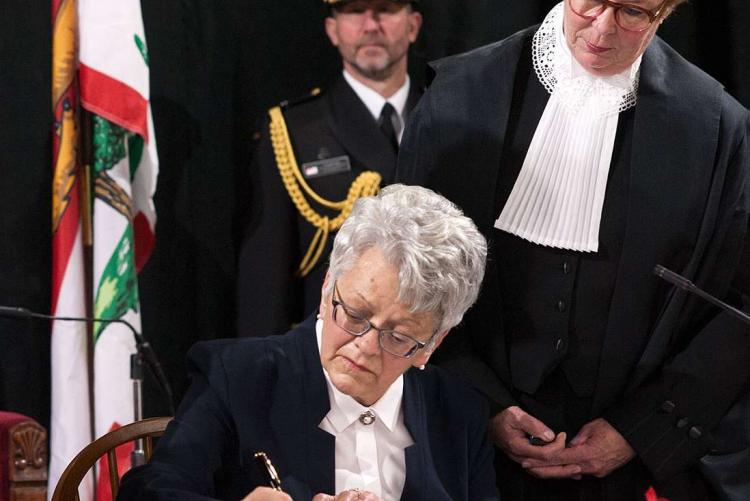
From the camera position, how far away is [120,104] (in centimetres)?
340

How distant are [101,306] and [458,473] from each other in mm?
1477

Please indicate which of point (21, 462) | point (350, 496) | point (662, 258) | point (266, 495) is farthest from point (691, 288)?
point (21, 462)

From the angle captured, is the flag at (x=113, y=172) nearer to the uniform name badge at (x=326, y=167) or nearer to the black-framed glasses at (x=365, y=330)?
the uniform name badge at (x=326, y=167)

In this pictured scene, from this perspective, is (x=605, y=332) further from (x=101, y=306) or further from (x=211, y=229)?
(x=211, y=229)

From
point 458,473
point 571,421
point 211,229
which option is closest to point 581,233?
point 571,421

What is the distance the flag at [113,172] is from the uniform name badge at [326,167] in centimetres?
48

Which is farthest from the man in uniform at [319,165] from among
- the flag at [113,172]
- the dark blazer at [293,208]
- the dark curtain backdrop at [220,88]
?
the flag at [113,172]

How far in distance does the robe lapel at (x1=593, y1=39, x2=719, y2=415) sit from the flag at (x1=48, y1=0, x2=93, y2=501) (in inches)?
62.4

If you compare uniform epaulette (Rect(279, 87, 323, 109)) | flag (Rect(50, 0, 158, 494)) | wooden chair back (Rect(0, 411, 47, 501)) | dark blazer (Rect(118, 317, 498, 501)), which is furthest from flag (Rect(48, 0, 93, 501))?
dark blazer (Rect(118, 317, 498, 501))

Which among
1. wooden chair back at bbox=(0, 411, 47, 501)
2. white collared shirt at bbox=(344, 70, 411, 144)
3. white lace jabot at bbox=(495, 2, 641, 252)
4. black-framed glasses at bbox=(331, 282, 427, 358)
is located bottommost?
wooden chair back at bbox=(0, 411, 47, 501)

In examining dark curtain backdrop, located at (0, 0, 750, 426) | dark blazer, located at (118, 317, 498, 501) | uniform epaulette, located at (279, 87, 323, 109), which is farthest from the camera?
dark curtain backdrop, located at (0, 0, 750, 426)

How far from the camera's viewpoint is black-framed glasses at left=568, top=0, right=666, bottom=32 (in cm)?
227

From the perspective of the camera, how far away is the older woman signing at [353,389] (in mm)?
2070

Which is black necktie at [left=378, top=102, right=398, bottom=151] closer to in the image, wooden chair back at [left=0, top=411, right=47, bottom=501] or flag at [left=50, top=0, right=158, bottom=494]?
flag at [left=50, top=0, right=158, bottom=494]
